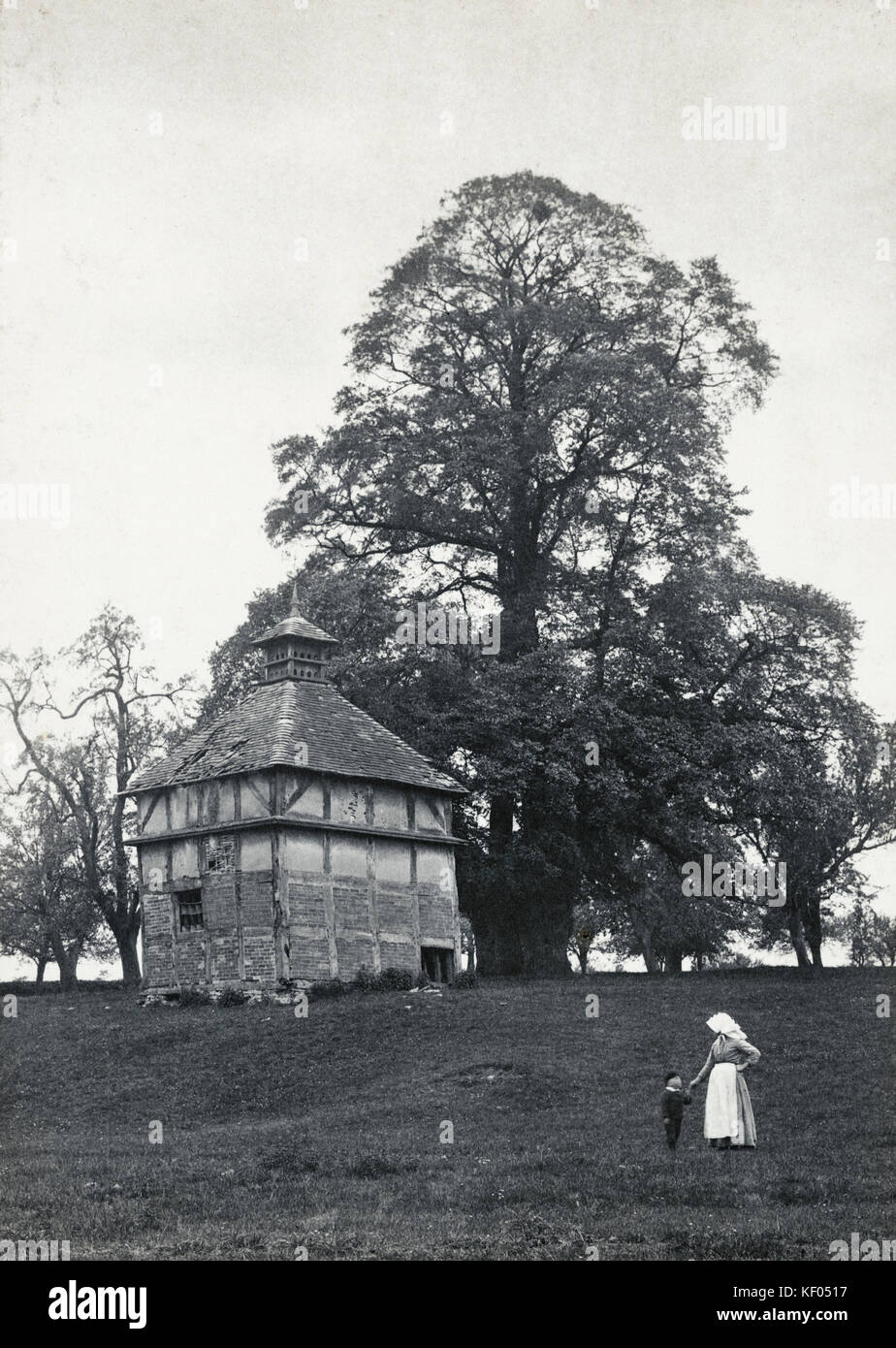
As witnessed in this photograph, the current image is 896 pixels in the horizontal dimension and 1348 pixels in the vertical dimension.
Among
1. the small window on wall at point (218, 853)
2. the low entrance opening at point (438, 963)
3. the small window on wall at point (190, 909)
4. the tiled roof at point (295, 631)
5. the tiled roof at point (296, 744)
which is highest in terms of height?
the tiled roof at point (295, 631)

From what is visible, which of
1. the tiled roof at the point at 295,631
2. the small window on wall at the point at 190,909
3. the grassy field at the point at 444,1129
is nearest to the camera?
the grassy field at the point at 444,1129

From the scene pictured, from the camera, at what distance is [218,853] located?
3219cm

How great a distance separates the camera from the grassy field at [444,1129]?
1270cm

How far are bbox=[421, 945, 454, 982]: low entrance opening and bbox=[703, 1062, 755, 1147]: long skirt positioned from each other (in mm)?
17591

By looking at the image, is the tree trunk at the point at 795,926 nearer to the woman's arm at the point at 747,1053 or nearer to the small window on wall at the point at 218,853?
the small window on wall at the point at 218,853

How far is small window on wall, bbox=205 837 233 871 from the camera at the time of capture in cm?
3194

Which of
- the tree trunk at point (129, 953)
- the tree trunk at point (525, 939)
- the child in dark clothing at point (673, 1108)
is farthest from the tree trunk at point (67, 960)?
the child in dark clothing at point (673, 1108)

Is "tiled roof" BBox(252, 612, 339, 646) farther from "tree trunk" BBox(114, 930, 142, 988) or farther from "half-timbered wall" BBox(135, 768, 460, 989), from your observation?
"tree trunk" BBox(114, 930, 142, 988)

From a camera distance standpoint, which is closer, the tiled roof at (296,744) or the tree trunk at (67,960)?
the tiled roof at (296,744)

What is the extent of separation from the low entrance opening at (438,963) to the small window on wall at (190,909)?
5.39m

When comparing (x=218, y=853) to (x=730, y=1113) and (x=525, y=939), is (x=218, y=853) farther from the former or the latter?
(x=730, y=1113)

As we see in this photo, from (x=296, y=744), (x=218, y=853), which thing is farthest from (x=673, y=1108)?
(x=218, y=853)
